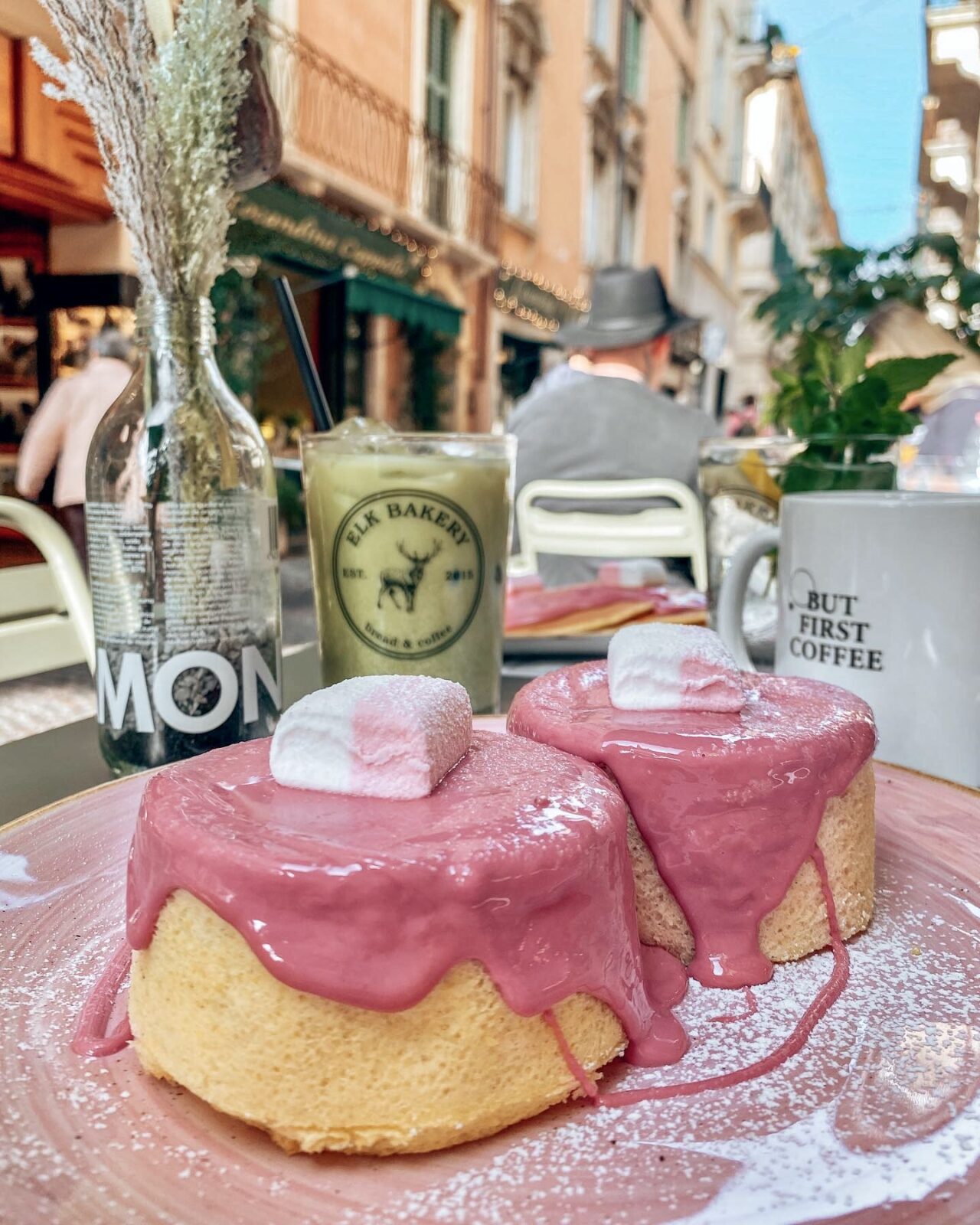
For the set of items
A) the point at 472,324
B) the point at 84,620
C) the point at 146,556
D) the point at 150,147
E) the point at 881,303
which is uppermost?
the point at 472,324

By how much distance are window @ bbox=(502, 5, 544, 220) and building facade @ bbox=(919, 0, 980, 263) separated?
3815 mm

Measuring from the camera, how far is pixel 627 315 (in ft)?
14.8

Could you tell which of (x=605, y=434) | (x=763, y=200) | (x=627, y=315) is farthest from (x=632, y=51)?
Answer: (x=605, y=434)

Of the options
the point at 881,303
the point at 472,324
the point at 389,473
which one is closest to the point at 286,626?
the point at 881,303

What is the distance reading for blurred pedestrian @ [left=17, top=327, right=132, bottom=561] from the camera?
3.89 m

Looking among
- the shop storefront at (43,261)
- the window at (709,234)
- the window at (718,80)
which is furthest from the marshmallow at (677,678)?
the window at (718,80)

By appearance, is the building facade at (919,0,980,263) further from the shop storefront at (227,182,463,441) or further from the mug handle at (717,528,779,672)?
the mug handle at (717,528,779,672)

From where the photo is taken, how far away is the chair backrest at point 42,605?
129 centimetres

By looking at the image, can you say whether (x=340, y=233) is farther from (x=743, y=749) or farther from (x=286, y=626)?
(x=743, y=749)

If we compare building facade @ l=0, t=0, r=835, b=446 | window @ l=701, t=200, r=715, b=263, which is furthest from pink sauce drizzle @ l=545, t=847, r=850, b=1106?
window @ l=701, t=200, r=715, b=263

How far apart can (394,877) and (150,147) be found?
2.08 feet

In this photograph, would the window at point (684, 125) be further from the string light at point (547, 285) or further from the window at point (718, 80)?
the string light at point (547, 285)

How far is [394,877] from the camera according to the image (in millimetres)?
460

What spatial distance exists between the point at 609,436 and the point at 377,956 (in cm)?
282
